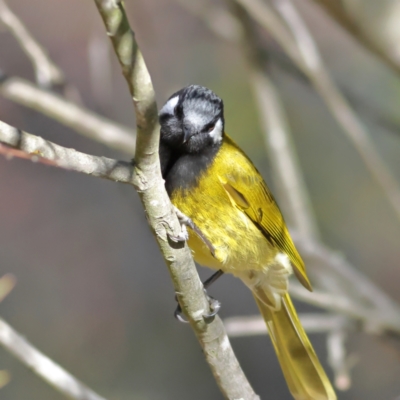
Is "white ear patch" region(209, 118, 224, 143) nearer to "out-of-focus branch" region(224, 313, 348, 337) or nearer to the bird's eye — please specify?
the bird's eye

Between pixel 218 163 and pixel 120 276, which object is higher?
pixel 218 163

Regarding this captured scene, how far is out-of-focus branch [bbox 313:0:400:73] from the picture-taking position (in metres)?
2.62

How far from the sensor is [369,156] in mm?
3385

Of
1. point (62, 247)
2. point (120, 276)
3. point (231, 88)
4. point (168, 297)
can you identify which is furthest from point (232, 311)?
point (231, 88)

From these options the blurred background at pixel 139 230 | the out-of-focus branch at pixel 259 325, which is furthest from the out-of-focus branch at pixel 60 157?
the blurred background at pixel 139 230

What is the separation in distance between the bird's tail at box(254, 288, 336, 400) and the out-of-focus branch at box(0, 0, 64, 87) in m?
1.64

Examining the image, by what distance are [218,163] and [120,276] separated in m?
3.10

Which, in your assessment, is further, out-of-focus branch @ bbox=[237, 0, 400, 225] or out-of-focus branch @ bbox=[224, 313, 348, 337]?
out-of-focus branch @ bbox=[237, 0, 400, 225]

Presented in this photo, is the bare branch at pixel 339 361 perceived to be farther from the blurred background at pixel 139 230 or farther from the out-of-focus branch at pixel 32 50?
the out-of-focus branch at pixel 32 50

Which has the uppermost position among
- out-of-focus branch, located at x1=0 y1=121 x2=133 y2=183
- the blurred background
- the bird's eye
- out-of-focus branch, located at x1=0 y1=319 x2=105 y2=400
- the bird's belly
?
out-of-focus branch, located at x1=0 y1=121 x2=133 y2=183

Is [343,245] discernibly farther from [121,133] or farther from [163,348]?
[121,133]

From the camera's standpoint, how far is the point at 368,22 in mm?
2639

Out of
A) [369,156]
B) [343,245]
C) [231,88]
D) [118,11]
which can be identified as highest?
[118,11]

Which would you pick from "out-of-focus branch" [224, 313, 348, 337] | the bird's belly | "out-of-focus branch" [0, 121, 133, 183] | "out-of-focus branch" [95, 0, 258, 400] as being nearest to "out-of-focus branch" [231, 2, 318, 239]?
"out-of-focus branch" [224, 313, 348, 337]
